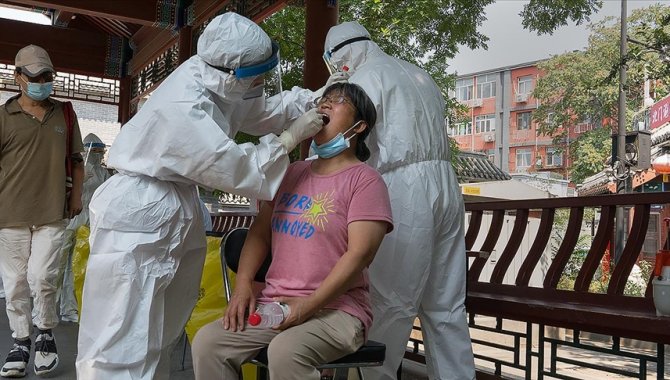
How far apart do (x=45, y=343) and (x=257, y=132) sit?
1.97 meters

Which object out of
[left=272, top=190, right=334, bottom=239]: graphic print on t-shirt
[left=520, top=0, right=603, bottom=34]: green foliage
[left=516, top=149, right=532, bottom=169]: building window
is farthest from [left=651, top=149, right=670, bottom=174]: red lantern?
[left=516, top=149, right=532, bottom=169]: building window

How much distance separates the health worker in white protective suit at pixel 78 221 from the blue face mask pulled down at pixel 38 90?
6.78ft

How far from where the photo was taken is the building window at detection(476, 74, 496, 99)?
46.7 metres

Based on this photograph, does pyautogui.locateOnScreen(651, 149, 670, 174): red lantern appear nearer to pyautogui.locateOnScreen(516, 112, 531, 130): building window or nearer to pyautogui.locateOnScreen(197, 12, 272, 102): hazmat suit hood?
pyautogui.locateOnScreen(197, 12, 272, 102): hazmat suit hood

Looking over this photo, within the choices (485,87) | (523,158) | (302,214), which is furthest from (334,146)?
(485,87)

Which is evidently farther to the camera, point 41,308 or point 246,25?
point 41,308

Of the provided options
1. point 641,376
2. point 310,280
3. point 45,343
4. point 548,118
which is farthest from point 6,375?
point 548,118

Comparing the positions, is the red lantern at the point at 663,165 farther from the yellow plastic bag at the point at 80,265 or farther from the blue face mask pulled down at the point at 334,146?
the blue face mask pulled down at the point at 334,146

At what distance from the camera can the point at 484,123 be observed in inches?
1857

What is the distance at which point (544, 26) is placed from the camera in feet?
25.7

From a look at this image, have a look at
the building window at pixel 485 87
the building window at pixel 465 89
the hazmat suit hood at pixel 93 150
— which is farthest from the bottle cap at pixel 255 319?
the building window at pixel 465 89

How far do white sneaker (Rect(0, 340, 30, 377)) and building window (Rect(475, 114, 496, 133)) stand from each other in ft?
145

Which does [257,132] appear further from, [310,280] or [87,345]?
[87,345]

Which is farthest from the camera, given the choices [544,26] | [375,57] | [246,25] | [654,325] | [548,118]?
[548,118]
